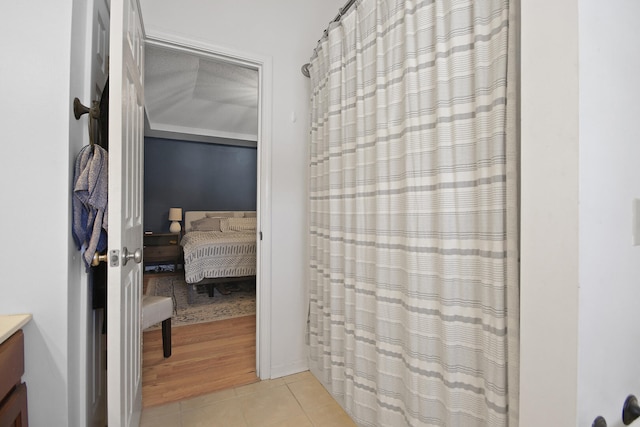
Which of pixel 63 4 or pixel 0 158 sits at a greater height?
pixel 63 4

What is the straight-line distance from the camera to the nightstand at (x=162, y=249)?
4.92 metres

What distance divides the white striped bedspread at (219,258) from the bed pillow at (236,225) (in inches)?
55.3

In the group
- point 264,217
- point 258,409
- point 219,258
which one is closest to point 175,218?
point 219,258

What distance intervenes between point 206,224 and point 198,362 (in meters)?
3.77

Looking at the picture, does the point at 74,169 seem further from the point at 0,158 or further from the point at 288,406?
the point at 288,406

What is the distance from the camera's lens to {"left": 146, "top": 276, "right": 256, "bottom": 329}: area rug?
3125 millimetres

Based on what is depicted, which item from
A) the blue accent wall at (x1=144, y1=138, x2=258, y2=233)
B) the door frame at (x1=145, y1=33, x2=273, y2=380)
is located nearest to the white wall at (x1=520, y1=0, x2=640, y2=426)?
the door frame at (x1=145, y1=33, x2=273, y2=380)

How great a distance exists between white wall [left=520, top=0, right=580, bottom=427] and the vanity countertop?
135 cm

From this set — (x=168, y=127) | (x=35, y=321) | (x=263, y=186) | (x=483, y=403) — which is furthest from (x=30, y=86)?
(x=168, y=127)

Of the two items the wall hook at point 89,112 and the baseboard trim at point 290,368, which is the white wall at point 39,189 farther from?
the baseboard trim at point 290,368

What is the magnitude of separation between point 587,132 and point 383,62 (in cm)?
89

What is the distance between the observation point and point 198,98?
13.5ft

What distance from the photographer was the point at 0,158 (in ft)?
3.08

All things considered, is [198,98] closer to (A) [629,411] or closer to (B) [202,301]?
(B) [202,301]
